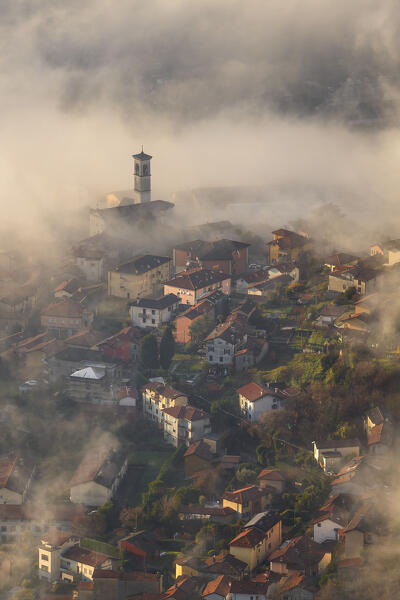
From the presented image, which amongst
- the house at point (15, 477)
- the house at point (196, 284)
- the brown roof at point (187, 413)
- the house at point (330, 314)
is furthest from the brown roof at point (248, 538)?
the house at point (196, 284)

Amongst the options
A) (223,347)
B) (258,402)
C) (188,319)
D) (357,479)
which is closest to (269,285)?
(188,319)

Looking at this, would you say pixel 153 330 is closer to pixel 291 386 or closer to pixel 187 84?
pixel 291 386

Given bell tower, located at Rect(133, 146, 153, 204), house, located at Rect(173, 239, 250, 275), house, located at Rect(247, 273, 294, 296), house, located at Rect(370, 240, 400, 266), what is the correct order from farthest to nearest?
bell tower, located at Rect(133, 146, 153, 204) < house, located at Rect(173, 239, 250, 275) < house, located at Rect(370, 240, 400, 266) < house, located at Rect(247, 273, 294, 296)

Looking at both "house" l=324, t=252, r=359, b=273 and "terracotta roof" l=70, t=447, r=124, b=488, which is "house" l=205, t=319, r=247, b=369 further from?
"house" l=324, t=252, r=359, b=273

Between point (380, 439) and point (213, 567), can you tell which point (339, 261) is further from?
point (213, 567)

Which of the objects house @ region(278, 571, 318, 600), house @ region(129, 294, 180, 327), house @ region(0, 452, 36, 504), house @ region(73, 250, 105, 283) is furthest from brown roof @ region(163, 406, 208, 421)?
house @ region(73, 250, 105, 283)

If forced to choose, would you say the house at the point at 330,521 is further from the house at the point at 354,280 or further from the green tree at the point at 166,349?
the house at the point at 354,280
